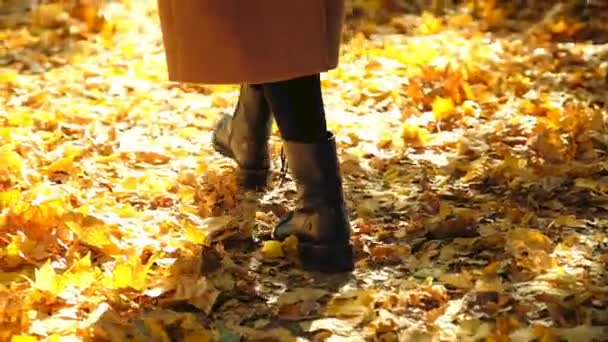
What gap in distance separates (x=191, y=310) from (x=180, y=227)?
0.42m

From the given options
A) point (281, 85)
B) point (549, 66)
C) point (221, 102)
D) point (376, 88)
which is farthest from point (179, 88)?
point (281, 85)

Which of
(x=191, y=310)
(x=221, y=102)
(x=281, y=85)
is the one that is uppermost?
(x=281, y=85)

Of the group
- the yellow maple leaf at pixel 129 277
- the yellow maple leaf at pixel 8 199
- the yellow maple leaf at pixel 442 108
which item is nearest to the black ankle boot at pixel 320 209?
the yellow maple leaf at pixel 129 277

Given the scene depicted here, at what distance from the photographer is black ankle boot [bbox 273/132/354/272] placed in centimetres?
188

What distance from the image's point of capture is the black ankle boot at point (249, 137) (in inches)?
89.0

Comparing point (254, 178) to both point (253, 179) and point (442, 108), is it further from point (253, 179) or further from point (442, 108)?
point (442, 108)

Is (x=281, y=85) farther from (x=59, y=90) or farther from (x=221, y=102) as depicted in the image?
(x=59, y=90)

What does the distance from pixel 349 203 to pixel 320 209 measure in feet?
1.41

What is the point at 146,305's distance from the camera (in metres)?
1.76

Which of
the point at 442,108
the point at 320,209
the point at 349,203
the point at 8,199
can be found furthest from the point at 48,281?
the point at 442,108

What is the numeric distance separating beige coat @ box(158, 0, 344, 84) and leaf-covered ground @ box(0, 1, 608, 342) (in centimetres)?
42

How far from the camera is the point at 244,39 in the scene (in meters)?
1.70

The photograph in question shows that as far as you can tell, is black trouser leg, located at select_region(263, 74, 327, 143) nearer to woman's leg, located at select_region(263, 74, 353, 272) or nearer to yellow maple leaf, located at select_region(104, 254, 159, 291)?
woman's leg, located at select_region(263, 74, 353, 272)

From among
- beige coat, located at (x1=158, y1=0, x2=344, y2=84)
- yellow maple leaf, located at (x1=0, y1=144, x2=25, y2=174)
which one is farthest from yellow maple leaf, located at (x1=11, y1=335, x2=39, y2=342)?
yellow maple leaf, located at (x1=0, y1=144, x2=25, y2=174)
